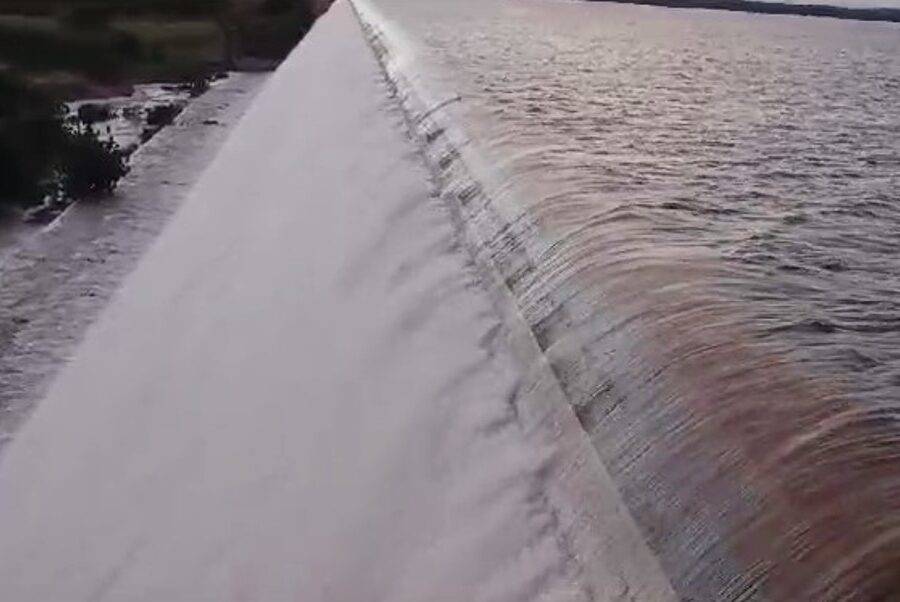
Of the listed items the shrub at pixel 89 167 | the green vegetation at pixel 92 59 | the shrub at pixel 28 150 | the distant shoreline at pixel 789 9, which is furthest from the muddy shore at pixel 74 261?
the distant shoreline at pixel 789 9

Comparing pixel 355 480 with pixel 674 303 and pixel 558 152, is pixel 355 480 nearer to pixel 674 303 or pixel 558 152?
pixel 674 303

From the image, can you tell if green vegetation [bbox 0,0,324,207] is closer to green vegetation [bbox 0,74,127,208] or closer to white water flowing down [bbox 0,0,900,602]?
green vegetation [bbox 0,74,127,208]

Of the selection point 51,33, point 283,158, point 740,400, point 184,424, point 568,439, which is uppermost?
point 740,400

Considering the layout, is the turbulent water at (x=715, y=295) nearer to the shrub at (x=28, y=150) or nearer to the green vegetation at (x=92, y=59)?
the green vegetation at (x=92, y=59)

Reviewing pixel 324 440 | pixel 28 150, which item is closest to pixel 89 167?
pixel 28 150

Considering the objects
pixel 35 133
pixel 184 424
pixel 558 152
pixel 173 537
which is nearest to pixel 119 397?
pixel 184 424
